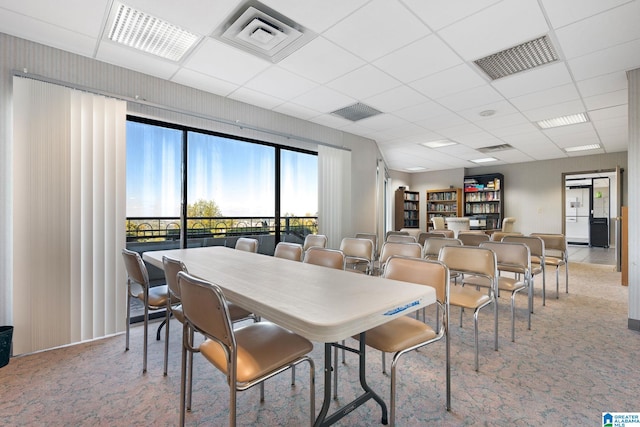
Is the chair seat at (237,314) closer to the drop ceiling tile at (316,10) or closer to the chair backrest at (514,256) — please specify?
the drop ceiling tile at (316,10)

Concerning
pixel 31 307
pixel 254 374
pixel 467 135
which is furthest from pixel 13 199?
pixel 467 135

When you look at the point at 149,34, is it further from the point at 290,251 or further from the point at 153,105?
the point at 290,251

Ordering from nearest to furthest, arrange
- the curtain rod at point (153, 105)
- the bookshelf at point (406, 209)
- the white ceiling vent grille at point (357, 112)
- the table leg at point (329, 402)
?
1. the table leg at point (329, 402)
2. the curtain rod at point (153, 105)
3. the white ceiling vent grille at point (357, 112)
4. the bookshelf at point (406, 209)

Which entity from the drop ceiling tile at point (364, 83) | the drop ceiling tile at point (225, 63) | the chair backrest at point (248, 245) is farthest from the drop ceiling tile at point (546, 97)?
the chair backrest at point (248, 245)

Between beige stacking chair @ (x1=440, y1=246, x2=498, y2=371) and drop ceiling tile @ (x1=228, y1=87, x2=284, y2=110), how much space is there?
2809 mm

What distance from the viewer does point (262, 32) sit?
2.46 meters

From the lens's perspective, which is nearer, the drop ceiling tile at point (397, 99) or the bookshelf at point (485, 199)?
the drop ceiling tile at point (397, 99)

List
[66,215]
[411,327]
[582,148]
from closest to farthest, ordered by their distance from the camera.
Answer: [411,327] → [66,215] → [582,148]

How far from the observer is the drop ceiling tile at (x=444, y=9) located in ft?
6.87

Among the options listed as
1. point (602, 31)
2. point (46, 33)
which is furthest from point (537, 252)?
point (46, 33)

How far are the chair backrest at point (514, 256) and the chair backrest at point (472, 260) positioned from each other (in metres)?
0.77

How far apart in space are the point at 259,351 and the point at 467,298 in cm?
179

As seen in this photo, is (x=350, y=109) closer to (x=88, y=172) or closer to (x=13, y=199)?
(x=88, y=172)
